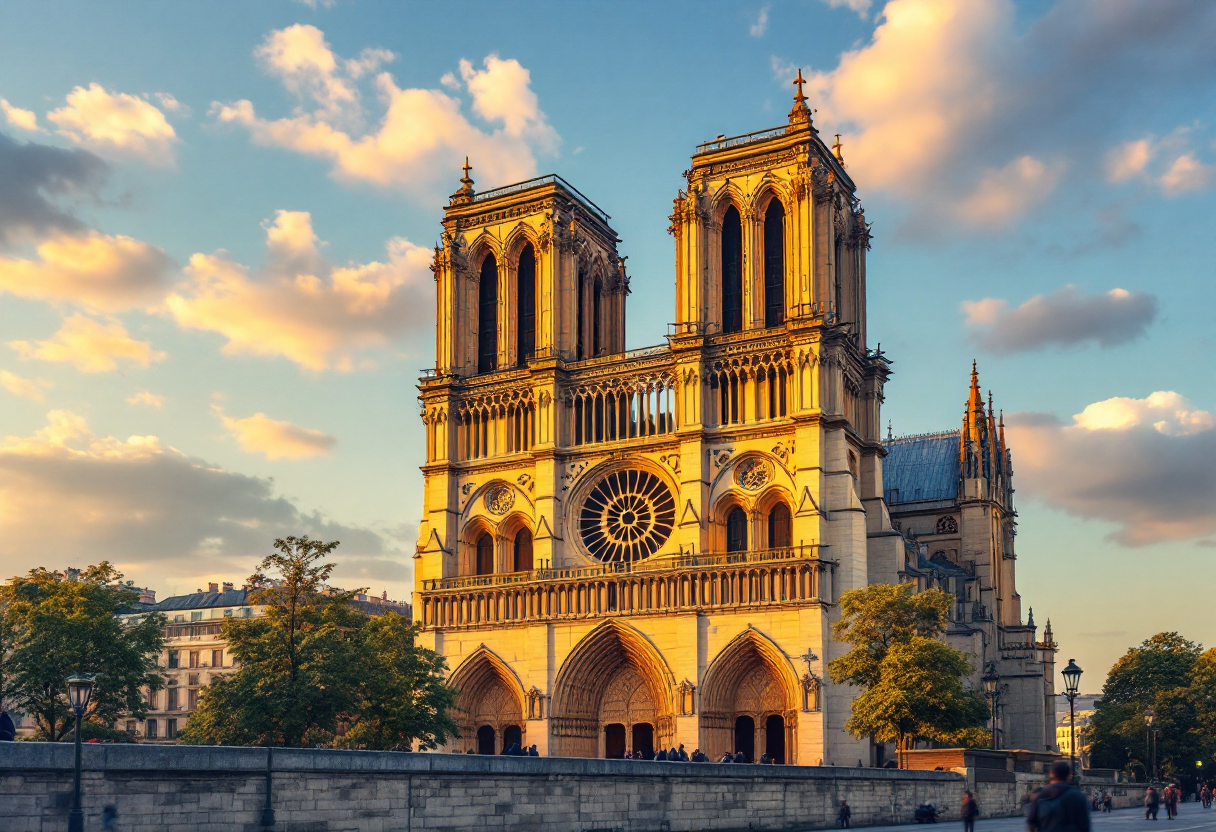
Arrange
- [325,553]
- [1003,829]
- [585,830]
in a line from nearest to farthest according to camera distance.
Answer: [585,830]
[1003,829]
[325,553]

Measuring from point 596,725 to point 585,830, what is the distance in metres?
35.3

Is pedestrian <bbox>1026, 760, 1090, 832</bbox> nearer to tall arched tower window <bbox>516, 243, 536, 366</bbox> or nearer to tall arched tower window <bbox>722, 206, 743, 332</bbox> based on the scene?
tall arched tower window <bbox>722, 206, 743, 332</bbox>

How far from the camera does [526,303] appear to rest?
75.5m

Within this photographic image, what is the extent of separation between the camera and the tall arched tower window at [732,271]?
229ft

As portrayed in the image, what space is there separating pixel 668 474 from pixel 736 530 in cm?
417

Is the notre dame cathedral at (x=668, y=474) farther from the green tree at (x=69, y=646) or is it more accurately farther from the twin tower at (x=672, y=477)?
the green tree at (x=69, y=646)

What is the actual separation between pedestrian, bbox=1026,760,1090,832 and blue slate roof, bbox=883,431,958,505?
77356 mm

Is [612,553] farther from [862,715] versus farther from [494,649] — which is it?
[862,715]

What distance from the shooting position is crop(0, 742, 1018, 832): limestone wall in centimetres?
2316

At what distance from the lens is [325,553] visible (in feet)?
154

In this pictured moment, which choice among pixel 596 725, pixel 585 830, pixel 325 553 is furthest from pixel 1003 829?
pixel 596 725

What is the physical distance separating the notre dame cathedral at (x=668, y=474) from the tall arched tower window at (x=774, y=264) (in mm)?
111

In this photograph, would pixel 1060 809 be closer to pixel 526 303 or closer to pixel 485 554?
pixel 485 554

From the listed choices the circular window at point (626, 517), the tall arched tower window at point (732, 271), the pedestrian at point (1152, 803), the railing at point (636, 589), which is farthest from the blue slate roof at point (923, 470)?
the pedestrian at point (1152, 803)
